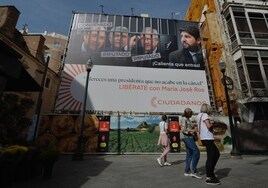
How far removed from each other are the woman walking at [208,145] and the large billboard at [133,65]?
9673mm

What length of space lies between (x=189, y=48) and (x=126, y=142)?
9886 mm

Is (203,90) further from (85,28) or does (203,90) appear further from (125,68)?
(85,28)

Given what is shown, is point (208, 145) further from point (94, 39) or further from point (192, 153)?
point (94, 39)

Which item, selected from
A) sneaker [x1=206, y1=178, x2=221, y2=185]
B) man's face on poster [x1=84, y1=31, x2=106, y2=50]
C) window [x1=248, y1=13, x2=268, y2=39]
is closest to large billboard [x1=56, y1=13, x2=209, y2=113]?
man's face on poster [x1=84, y1=31, x2=106, y2=50]

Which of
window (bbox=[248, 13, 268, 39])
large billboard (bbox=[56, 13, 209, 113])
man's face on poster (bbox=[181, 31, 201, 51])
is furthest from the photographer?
man's face on poster (bbox=[181, 31, 201, 51])

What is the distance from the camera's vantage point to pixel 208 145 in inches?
157

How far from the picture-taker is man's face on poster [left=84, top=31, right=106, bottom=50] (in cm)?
1551

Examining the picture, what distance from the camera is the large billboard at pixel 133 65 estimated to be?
1391 centimetres

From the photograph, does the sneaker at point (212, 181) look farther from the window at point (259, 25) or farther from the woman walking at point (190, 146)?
the window at point (259, 25)

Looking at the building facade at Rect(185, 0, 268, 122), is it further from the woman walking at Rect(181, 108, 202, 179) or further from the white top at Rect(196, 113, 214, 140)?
the white top at Rect(196, 113, 214, 140)

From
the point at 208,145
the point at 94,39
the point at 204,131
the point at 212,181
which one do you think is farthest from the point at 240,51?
the point at 212,181

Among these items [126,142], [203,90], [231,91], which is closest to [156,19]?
[203,90]

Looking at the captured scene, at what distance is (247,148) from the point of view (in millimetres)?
11219

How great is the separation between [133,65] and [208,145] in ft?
38.7
